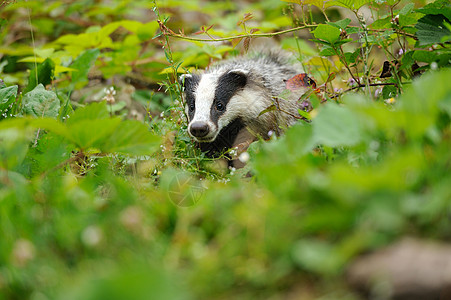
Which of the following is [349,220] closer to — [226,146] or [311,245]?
[311,245]

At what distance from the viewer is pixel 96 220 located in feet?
5.65

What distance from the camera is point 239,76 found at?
12.0ft

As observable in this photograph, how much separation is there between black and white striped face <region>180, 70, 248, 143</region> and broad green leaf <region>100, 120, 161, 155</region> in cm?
126

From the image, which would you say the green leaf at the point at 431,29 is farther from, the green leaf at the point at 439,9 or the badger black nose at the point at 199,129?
the badger black nose at the point at 199,129

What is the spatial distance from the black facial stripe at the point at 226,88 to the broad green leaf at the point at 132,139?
137 centimetres

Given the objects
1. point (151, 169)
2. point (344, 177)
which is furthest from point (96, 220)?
point (151, 169)

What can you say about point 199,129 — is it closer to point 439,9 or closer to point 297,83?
point 297,83

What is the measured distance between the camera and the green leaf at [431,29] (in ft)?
8.65

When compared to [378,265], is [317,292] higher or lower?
lower

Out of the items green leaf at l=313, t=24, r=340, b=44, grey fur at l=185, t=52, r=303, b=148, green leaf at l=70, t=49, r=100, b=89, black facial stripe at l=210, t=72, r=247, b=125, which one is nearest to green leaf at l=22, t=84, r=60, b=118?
green leaf at l=70, t=49, r=100, b=89

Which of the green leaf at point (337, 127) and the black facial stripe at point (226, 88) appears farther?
the black facial stripe at point (226, 88)

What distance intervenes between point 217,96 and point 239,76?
9.2 inches

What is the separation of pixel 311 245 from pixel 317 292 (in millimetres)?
137

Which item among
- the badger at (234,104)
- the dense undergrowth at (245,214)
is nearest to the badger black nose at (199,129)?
the badger at (234,104)
